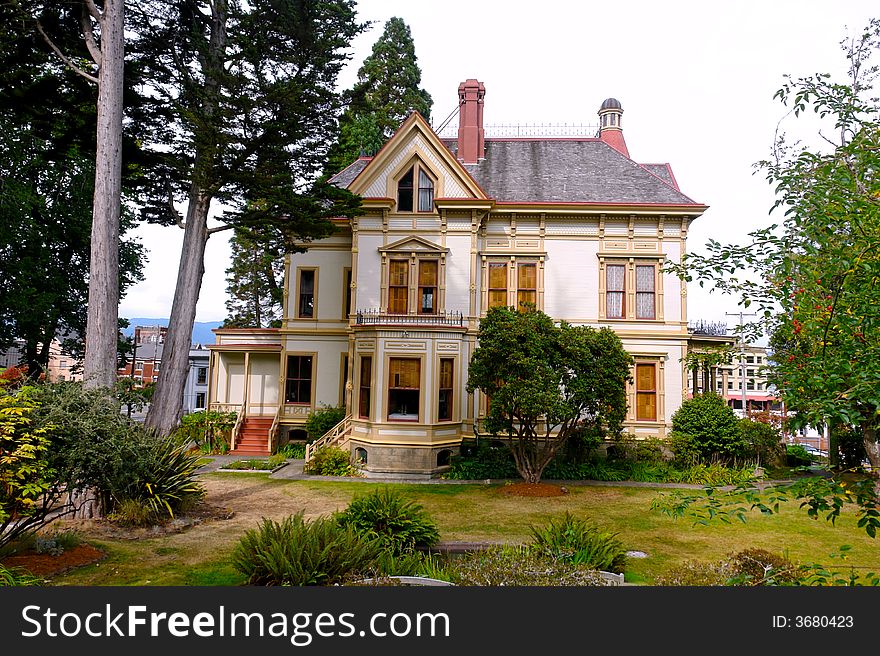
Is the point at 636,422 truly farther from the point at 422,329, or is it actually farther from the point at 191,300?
the point at 191,300

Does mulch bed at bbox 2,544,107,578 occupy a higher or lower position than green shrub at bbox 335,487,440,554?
lower

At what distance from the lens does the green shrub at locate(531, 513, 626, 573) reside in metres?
8.11

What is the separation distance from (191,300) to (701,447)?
60.4 feet

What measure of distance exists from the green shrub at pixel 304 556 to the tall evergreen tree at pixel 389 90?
2927cm

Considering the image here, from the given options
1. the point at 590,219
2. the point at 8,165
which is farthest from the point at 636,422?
the point at 8,165

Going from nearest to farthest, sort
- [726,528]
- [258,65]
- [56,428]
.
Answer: [56,428]
[726,528]
[258,65]

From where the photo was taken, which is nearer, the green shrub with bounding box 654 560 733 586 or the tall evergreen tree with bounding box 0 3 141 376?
the green shrub with bounding box 654 560 733 586

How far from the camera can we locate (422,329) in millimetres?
18734

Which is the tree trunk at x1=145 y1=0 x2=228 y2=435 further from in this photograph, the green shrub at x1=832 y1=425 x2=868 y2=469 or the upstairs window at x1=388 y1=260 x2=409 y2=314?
the green shrub at x1=832 y1=425 x2=868 y2=469

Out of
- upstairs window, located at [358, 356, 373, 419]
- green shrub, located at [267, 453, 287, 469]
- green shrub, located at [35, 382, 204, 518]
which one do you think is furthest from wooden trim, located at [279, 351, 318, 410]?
green shrub, located at [35, 382, 204, 518]

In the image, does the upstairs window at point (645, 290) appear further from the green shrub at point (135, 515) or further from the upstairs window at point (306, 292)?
the green shrub at point (135, 515)

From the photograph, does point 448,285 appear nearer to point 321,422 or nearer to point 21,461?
point 321,422

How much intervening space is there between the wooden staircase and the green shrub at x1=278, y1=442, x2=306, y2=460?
30.0 inches

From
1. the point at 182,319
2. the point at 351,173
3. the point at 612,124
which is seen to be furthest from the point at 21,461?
the point at 612,124
